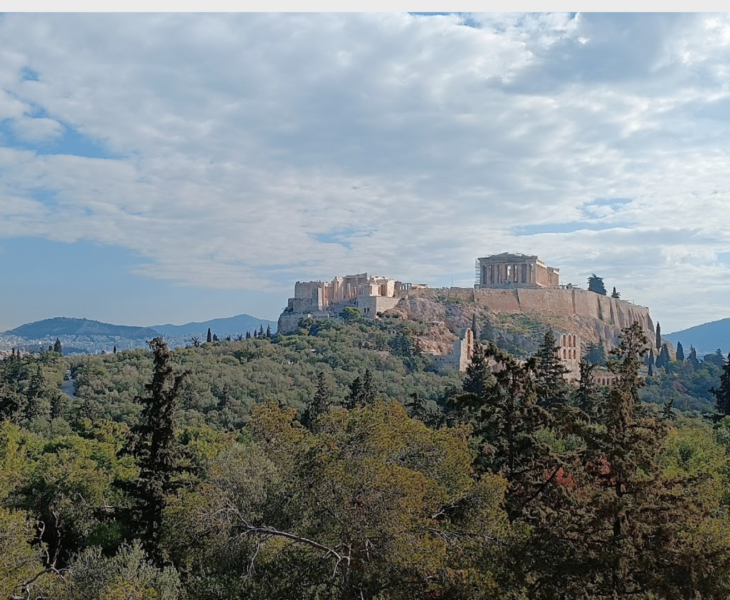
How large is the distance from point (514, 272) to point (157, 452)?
92260 millimetres

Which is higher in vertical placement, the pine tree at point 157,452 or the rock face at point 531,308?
the rock face at point 531,308

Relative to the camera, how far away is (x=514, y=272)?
10438 cm

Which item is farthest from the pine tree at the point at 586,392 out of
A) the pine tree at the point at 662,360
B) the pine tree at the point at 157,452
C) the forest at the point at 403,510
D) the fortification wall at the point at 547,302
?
the fortification wall at the point at 547,302

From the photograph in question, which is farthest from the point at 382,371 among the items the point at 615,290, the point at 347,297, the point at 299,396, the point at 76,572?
the point at 615,290

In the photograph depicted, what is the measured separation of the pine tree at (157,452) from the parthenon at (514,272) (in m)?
88.6

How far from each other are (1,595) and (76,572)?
1.35 meters

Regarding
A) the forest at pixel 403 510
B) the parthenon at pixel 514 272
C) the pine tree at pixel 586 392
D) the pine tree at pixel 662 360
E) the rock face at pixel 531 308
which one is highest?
the parthenon at pixel 514 272

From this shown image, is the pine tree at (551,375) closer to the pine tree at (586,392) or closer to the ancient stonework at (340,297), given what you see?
the pine tree at (586,392)

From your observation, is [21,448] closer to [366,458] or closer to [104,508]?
[104,508]

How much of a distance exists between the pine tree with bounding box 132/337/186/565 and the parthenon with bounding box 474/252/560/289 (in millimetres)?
88616

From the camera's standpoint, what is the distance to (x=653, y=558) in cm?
859

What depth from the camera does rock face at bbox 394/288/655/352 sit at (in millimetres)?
86875

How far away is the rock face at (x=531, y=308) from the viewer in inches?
3420

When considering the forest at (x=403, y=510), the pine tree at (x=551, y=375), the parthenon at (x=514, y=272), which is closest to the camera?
the forest at (x=403, y=510)
